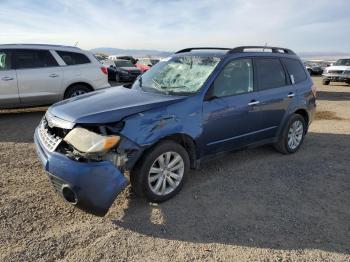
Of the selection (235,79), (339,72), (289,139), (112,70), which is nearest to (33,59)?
(235,79)

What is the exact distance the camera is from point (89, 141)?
3576mm

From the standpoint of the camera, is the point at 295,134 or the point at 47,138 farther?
the point at 295,134

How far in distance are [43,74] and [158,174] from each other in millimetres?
5825

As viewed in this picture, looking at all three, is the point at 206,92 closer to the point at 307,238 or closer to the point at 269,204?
the point at 269,204

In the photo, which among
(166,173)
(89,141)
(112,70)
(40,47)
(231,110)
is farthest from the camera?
(112,70)

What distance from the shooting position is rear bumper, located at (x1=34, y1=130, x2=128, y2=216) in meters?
3.45

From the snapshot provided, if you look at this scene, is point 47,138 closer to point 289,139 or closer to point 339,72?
point 289,139

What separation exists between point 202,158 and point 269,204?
0.98m

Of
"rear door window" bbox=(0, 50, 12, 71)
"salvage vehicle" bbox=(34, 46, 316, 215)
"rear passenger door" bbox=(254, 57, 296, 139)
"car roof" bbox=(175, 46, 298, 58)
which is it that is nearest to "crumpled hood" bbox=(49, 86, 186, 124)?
"salvage vehicle" bbox=(34, 46, 316, 215)

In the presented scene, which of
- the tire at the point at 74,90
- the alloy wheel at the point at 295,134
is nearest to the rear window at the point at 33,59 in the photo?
the tire at the point at 74,90

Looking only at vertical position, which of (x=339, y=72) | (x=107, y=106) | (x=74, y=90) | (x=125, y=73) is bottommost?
(x=125, y=73)

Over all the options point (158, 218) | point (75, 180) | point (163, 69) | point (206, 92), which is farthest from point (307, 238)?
point (163, 69)

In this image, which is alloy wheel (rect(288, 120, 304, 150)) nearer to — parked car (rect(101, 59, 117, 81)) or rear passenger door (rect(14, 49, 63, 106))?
rear passenger door (rect(14, 49, 63, 106))

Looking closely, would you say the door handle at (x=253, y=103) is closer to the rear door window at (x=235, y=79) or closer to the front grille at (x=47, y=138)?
the rear door window at (x=235, y=79)
